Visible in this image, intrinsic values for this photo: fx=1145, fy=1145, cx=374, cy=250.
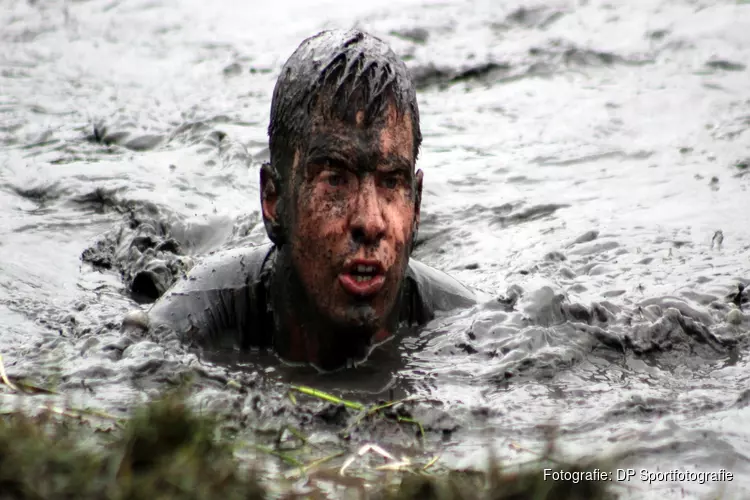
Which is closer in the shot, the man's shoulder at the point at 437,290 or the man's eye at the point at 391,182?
the man's eye at the point at 391,182

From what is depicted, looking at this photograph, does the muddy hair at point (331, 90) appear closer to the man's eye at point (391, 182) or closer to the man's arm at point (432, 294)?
the man's eye at point (391, 182)

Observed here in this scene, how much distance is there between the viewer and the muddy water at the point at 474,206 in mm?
4906

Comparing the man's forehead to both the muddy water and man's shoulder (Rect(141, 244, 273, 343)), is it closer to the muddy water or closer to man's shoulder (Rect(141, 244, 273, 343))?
man's shoulder (Rect(141, 244, 273, 343))

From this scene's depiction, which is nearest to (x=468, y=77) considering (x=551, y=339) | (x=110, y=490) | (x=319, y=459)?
(x=551, y=339)

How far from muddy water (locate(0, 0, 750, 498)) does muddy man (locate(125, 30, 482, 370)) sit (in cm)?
28

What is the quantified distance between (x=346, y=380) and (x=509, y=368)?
78 cm

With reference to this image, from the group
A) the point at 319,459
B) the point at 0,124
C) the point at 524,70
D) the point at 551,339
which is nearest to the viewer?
the point at 319,459

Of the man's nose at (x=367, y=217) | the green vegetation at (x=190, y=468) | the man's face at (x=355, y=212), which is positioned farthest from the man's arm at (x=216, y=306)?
the green vegetation at (x=190, y=468)

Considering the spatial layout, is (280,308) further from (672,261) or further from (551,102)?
(551,102)

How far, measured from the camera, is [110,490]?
3236 millimetres

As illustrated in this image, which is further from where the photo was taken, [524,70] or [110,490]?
[524,70]

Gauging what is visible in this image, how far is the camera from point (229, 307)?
5.51m

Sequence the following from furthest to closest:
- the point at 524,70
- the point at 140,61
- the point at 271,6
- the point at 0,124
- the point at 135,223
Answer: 1. the point at 271,6
2. the point at 140,61
3. the point at 524,70
4. the point at 0,124
5. the point at 135,223

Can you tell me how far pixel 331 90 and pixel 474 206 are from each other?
3790 mm
